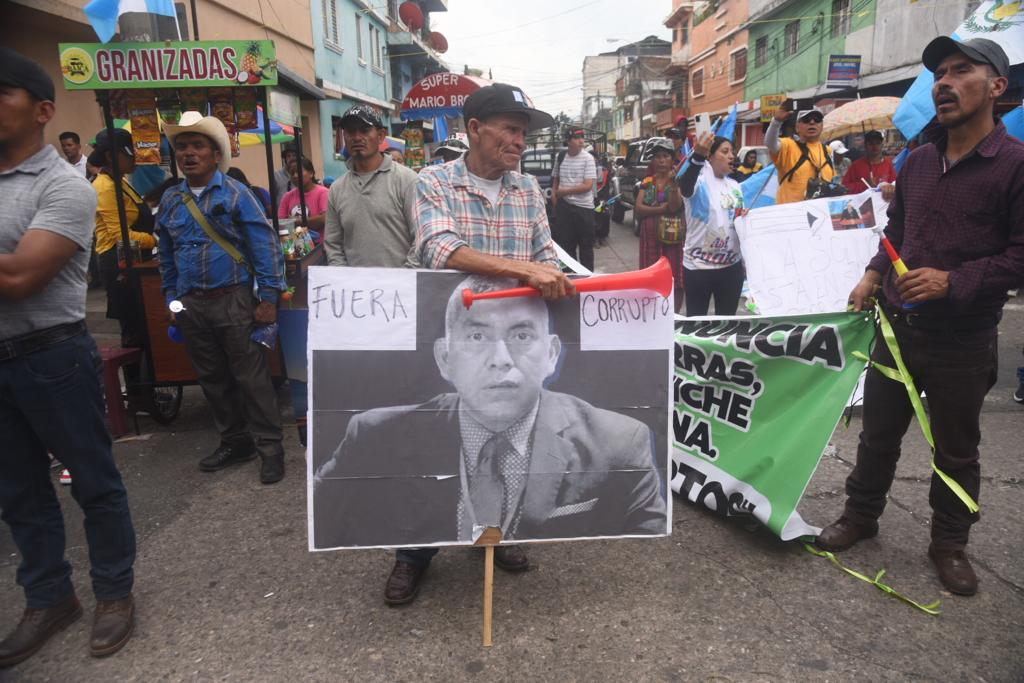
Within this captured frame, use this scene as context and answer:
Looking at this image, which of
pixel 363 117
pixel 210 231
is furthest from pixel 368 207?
pixel 210 231

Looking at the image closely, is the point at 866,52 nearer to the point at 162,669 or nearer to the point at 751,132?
the point at 751,132

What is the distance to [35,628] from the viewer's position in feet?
8.43

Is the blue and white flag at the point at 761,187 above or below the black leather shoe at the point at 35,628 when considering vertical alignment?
above

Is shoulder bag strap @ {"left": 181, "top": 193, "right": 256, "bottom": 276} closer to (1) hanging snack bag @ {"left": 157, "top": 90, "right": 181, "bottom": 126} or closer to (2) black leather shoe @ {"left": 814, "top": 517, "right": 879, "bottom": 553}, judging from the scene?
(1) hanging snack bag @ {"left": 157, "top": 90, "right": 181, "bottom": 126}

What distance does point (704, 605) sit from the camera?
2781 mm

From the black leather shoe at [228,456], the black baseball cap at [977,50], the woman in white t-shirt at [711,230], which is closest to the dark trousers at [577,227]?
the woman in white t-shirt at [711,230]

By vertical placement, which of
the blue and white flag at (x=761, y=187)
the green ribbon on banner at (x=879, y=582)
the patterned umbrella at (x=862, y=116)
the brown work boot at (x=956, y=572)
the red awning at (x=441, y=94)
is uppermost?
the red awning at (x=441, y=94)

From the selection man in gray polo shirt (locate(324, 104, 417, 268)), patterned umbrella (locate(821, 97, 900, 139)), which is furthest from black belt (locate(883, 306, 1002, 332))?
patterned umbrella (locate(821, 97, 900, 139))

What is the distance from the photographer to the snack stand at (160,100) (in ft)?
14.4

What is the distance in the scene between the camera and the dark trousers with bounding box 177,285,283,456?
13.1 ft

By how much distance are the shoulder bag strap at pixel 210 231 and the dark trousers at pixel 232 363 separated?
0.19 m

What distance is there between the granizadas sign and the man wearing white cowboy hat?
686 mm

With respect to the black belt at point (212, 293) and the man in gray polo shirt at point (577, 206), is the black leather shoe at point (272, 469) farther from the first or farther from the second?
the man in gray polo shirt at point (577, 206)

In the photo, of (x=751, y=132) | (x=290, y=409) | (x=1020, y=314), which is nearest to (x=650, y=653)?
(x=290, y=409)
